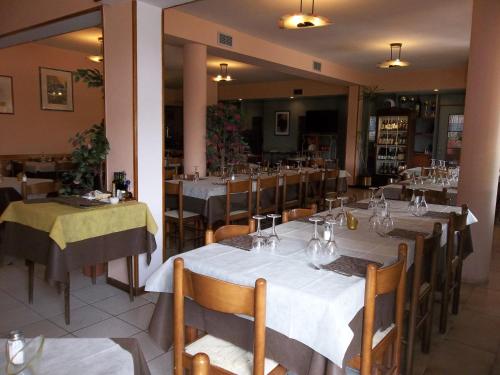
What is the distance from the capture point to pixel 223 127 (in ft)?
22.3

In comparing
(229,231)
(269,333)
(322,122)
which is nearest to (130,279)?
(229,231)

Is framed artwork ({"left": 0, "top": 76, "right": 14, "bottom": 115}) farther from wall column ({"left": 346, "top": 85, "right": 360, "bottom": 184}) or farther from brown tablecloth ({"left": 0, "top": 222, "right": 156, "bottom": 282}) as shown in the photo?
wall column ({"left": 346, "top": 85, "right": 360, "bottom": 184})

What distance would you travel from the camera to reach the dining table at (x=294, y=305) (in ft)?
5.69

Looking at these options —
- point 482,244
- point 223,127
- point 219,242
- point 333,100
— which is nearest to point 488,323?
point 482,244

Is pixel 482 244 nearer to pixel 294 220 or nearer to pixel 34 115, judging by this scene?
pixel 294 220

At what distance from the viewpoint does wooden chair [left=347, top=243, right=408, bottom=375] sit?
1.79 meters

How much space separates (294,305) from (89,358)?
851 mm

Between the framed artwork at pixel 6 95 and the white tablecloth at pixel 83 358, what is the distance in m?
7.55

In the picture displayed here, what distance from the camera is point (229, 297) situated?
1.69 metres

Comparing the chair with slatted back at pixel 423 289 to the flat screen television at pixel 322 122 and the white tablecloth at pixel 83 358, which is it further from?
the flat screen television at pixel 322 122

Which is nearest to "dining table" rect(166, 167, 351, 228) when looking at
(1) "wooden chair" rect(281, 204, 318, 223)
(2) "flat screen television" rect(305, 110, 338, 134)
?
(1) "wooden chair" rect(281, 204, 318, 223)

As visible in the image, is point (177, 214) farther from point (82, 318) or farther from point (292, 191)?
point (292, 191)

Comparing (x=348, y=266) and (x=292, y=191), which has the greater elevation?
(x=348, y=266)

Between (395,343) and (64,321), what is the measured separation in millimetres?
2531
